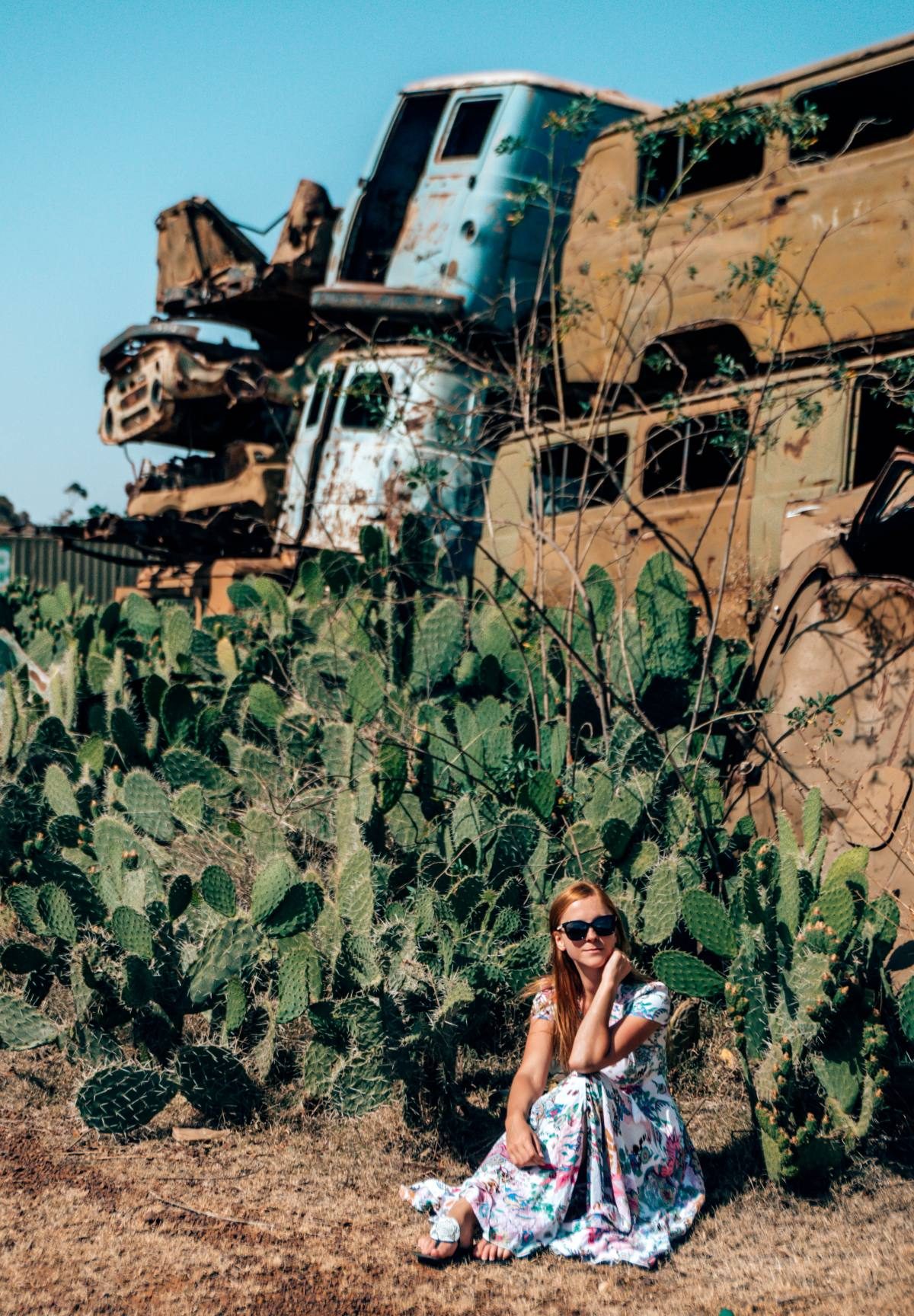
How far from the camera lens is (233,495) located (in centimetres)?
1117

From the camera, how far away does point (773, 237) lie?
20.9 feet

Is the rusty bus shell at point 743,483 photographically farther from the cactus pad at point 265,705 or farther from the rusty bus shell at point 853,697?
the cactus pad at point 265,705

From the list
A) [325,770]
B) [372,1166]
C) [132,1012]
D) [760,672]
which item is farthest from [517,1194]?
[760,672]

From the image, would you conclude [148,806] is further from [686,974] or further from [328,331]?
[328,331]

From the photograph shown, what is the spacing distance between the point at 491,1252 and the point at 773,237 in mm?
5132

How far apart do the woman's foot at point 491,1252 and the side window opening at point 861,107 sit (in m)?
4.94

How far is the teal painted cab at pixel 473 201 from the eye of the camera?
382 inches

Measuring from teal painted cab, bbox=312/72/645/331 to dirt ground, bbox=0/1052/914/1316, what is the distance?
6.97 meters

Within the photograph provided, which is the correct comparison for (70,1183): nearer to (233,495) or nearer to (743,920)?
(743,920)

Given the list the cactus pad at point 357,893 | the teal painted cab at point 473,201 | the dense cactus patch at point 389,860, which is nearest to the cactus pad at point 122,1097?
the dense cactus patch at point 389,860

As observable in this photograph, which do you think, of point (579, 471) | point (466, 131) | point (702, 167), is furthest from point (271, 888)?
point (466, 131)

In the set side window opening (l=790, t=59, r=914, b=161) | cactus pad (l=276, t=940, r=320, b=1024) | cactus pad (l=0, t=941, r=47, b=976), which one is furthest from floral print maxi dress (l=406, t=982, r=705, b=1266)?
side window opening (l=790, t=59, r=914, b=161)

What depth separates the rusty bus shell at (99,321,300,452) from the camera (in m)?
11.3

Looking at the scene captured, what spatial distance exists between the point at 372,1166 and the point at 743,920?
1.29 metres
